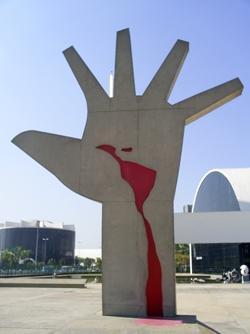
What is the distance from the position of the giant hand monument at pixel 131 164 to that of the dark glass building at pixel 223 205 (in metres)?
35.3

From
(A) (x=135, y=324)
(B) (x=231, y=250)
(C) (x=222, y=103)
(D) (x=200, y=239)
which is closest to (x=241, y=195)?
(B) (x=231, y=250)

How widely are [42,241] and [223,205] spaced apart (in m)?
77.7

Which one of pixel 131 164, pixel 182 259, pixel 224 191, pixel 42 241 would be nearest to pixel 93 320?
pixel 131 164

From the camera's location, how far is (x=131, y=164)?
40.7 feet

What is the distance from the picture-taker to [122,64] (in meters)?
13.2

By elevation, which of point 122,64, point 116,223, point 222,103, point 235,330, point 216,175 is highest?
point 216,175

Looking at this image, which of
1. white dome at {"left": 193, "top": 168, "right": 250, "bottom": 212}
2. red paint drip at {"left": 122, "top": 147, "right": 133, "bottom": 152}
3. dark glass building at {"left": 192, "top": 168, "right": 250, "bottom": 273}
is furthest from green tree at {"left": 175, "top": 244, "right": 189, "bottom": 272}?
red paint drip at {"left": 122, "top": 147, "right": 133, "bottom": 152}

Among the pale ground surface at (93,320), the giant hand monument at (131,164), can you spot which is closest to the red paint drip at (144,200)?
the giant hand monument at (131,164)

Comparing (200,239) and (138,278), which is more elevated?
(200,239)

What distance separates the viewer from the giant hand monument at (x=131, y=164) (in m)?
11.6

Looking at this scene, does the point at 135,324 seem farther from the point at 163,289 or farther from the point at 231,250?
the point at 231,250

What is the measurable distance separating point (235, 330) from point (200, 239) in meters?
28.2

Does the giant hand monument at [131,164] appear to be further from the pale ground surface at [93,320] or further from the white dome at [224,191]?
the white dome at [224,191]

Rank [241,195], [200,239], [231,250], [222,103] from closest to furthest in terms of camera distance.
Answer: [222,103]
[200,239]
[231,250]
[241,195]
